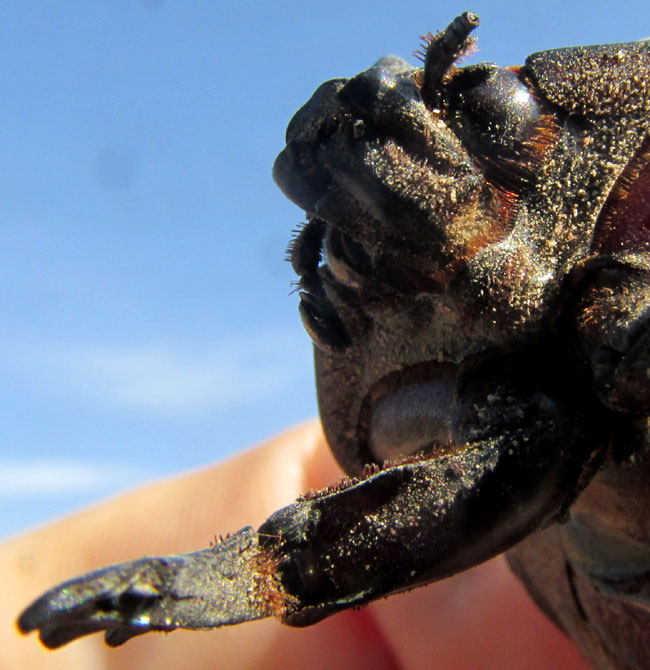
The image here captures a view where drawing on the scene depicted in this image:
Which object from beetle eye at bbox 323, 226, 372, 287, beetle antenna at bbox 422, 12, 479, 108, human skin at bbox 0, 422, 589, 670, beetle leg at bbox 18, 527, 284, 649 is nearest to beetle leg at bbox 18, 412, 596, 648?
beetle leg at bbox 18, 527, 284, 649

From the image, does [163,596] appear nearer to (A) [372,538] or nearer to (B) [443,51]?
(A) [372,538]

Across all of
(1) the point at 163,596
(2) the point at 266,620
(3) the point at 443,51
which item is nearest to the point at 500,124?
(3) the point at 443,51

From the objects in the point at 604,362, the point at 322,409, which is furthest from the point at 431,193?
the point at 322,409

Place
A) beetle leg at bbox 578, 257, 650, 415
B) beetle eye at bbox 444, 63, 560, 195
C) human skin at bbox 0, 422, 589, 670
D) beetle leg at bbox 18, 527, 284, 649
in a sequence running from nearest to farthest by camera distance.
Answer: beetle leg at bbox 18, 527, 284, 649, beetle leg at bbox 578, 257, 650, 415, beetle eye at bbox 444, 63, 560, 195, human skin at bbox 0, 422, 589, 670

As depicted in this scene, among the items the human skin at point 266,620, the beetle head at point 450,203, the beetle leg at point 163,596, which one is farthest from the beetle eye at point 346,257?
the human skin at point 266,620

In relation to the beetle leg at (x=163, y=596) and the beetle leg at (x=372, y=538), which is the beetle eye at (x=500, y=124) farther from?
the beetle leg at (x=163, y=596)

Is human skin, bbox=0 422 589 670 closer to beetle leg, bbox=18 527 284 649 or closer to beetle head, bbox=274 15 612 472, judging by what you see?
beetle head, bbox=274 15 612 472
